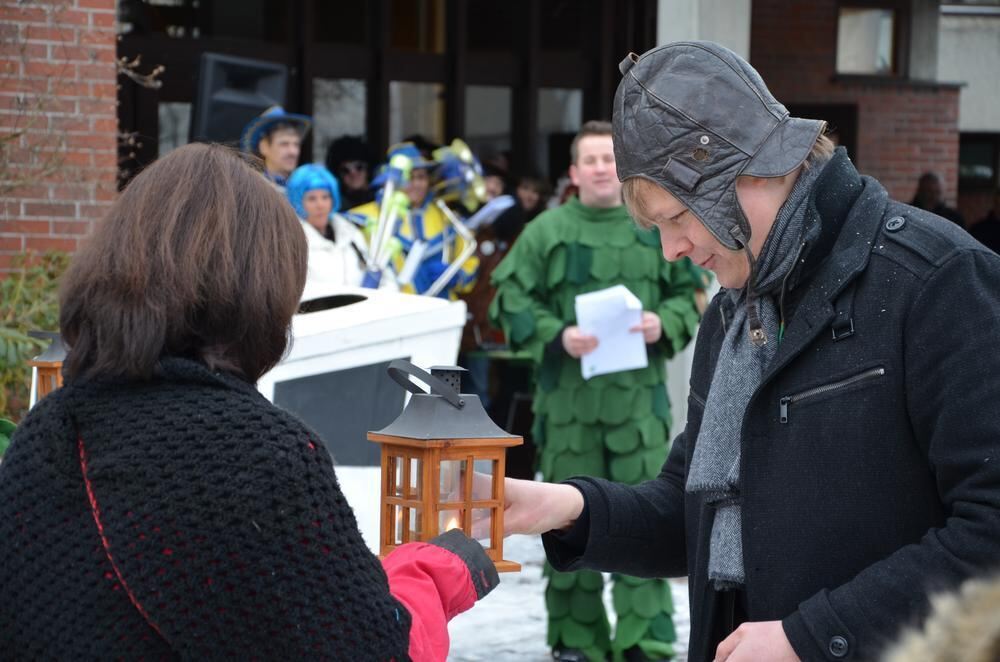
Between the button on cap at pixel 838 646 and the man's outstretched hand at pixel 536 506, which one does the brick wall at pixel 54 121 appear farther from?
the button on cap at pixel 838 646

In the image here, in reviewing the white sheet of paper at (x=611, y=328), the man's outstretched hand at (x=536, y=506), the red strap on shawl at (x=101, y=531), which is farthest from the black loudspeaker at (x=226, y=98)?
the red strap on shawl at (x=101, y=531)

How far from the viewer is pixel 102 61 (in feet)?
21.9

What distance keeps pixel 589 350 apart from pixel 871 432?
3.57 metres

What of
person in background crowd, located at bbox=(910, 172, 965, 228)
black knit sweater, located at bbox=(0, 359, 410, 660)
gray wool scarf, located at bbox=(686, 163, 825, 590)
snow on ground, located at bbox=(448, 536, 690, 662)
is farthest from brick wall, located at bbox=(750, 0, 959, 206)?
black knit sweater, located at bbox=(0, 359, 410, 660)

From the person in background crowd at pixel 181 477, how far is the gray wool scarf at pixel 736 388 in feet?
2.08

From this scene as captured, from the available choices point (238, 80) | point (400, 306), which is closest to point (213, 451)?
point (400, 306)

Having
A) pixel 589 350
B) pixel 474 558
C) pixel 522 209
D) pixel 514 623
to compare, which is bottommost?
pixel 514 623

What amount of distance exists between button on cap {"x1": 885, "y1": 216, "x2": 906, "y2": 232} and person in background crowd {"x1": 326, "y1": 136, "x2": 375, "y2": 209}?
7.12 m

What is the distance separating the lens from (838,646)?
1.93 meters

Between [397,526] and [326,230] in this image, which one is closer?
[397,526]

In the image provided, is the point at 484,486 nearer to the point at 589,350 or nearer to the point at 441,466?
the point at 441,466

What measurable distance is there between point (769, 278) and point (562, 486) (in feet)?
2.07

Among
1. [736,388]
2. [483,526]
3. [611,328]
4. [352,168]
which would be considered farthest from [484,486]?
[352,168]

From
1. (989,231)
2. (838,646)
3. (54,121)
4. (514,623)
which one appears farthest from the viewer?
(989,231)
